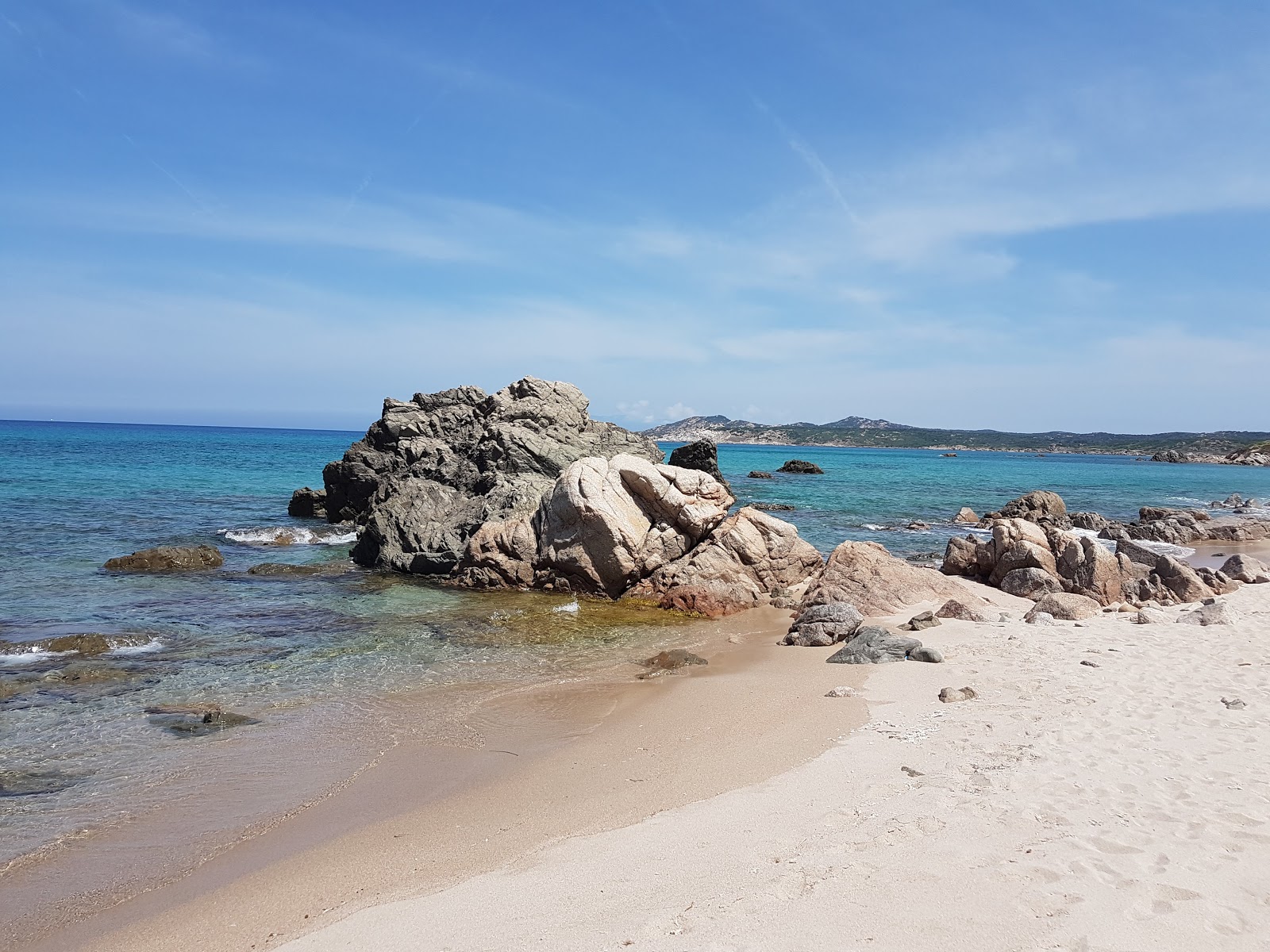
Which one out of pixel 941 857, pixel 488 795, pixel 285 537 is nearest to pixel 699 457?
pixel 285 537

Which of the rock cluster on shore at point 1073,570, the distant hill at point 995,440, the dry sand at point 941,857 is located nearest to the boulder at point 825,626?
the rock cluster on shore at point 1073,570

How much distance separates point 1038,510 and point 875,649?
2517 centimetres

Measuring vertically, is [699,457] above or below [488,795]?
above

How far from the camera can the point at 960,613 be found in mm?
13344

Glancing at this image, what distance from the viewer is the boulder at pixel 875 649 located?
1080 centimetres

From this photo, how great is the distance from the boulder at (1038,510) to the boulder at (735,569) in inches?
705

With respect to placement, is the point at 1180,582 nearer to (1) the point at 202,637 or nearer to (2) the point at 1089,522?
(1) the point at 202,637

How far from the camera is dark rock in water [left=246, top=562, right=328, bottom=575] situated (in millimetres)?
18000

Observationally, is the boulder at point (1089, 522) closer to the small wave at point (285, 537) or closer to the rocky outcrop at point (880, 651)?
the rocky outcrop at point (880, 651)

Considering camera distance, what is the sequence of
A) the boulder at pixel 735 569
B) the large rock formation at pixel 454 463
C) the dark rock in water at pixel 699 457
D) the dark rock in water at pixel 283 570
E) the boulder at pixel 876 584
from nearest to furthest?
the boulder at pixel 876 584 < the boulder at pixel 735 569 < the dark rock in water at pixel 283 570 < the large rock formation at pixel 454 463 < the dark rock in water at pixel 699 457

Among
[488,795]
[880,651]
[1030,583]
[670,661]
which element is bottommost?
[670,661]

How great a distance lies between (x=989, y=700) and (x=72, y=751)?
9.62m

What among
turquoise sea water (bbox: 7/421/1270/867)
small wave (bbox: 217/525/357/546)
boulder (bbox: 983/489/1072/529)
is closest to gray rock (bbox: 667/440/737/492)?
turquoise sea water (bbox: 7/421/1270/867)

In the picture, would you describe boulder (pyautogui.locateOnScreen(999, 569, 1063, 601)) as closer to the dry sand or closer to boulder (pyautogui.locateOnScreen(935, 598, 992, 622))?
boulder (pyautogui.locateOnScreen(935, 598, 992, 622))
